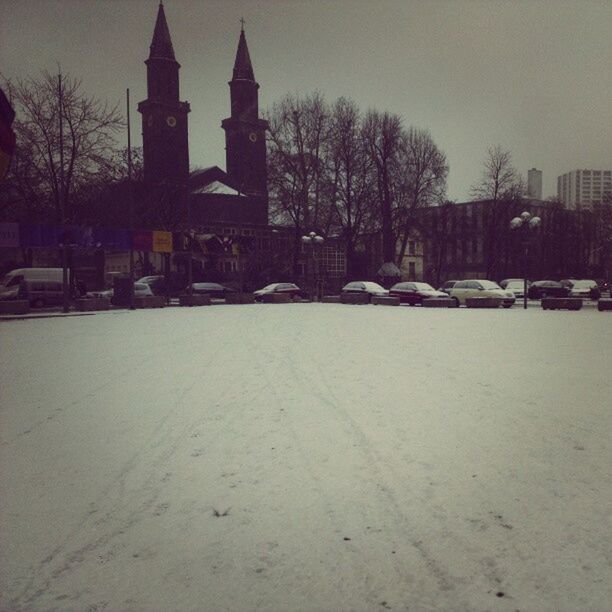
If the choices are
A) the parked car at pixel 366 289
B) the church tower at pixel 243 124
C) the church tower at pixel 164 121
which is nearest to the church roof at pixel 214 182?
the church tower at pixel 243 124

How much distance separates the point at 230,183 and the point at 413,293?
53.1 m

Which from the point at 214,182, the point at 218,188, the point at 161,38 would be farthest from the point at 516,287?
the point at 214,182

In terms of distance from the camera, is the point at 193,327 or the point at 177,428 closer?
the point at 177,428

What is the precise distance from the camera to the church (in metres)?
48.7

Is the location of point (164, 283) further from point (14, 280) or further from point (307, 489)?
point (307, 489)

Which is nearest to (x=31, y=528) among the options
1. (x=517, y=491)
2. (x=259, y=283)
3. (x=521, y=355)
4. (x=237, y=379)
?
(x=517, y=491)

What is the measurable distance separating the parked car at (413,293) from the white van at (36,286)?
62.8 feet

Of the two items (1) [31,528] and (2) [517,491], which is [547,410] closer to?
(2) [517,491]

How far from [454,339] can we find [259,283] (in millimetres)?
33774

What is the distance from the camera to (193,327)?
17.7 m

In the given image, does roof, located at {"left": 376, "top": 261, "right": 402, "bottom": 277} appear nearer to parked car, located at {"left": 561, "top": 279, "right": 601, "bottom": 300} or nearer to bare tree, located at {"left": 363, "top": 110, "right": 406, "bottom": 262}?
bare tree, located at {"left": 363, "top": 110, "right": 406, "bottom": 262}

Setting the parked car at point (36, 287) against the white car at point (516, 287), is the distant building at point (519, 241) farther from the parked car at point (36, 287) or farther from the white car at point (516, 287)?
the parked car at point (36, 287)

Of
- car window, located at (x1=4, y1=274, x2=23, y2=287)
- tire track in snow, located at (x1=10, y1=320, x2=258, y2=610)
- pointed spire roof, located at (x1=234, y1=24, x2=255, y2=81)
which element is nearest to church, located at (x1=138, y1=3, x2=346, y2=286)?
pointed spire roof, located at (x1=234, y1=24, x2=255, y2=81)

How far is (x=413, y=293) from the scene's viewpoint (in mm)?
33125
